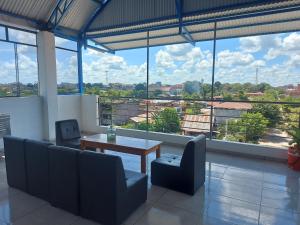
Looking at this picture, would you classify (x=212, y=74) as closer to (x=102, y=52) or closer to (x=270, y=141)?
(x=270, y=141)

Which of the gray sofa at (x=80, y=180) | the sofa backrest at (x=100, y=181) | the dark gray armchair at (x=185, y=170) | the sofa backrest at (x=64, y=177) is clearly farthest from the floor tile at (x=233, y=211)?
the sofa backrest at (x=64, y=177)

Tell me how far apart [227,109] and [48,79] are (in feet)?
14.3

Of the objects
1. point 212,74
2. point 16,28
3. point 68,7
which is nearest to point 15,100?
point 16,28

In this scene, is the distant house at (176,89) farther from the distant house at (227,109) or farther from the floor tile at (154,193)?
the floor tile at (154,193)

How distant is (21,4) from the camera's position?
176 inches

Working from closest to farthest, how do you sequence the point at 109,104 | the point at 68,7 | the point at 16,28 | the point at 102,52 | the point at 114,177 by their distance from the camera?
the point at 114,177, the point at 16,28, the point at 68,7, the point at 109,104, the point at 102,52

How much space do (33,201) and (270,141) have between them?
4601 mm

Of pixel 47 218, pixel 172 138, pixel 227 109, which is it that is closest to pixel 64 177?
pixel 47 218

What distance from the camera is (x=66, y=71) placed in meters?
6.07

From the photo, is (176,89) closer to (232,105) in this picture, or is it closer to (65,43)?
(232,105)

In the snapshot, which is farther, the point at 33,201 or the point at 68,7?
the point at 68,7

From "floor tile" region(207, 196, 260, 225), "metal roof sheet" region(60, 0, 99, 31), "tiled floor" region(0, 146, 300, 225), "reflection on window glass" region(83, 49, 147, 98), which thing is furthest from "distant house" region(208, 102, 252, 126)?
"metal roof sheet" region(60, 0, 99, 31)

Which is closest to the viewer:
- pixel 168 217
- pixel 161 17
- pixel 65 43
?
pixel 168 217

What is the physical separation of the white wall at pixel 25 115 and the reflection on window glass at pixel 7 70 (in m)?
0.23
